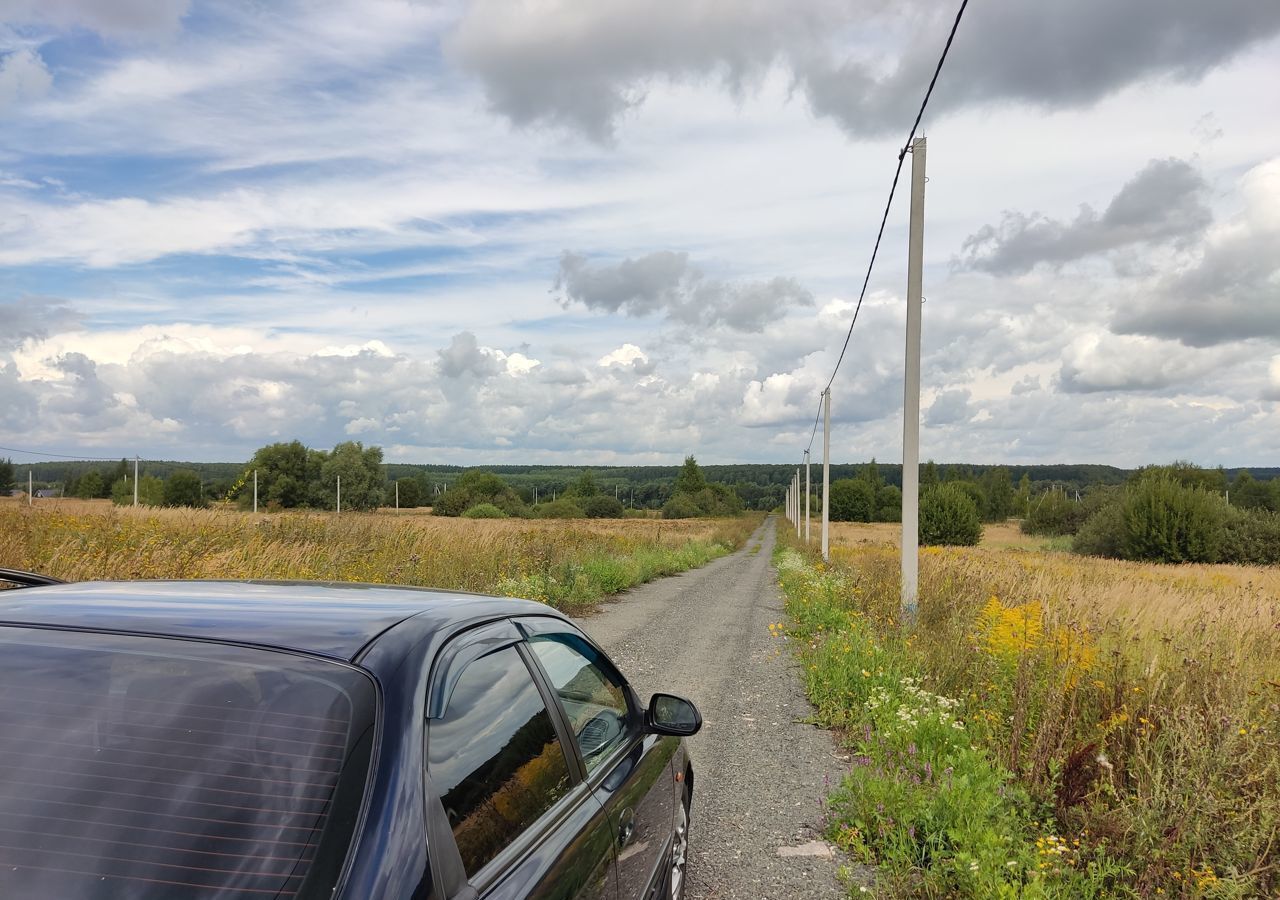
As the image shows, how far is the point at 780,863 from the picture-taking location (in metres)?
4.64

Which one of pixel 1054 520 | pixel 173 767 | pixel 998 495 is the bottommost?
pixel 1054 520

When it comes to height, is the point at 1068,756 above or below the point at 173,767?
below

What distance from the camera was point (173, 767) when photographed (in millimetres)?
1665

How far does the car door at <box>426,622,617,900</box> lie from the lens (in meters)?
1.83

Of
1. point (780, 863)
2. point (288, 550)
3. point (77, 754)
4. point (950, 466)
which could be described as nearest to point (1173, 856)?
point (780, 863)

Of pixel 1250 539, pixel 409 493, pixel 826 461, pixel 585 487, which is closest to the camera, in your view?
pixel 826 461

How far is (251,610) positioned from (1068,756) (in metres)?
4.84

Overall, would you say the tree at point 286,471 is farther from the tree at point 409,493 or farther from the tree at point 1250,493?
the tree at point 1250,493

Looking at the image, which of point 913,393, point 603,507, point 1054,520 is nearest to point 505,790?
point 913,393

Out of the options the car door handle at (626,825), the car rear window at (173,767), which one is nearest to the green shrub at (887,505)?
the car door handle at (626,825)

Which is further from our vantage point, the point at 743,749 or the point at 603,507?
the point at 603,507

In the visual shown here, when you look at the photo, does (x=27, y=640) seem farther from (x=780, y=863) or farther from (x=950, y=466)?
(x=950, y=466)

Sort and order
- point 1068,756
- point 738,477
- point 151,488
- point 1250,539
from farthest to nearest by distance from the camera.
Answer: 1. point 738,477
2. point 151,488
3. point 1250,539
4. point 1068,756

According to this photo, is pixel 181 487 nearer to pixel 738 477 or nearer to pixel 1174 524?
pixel 1174 524
